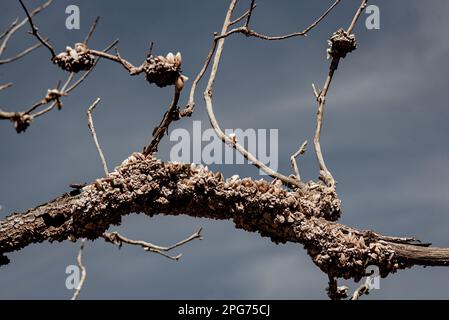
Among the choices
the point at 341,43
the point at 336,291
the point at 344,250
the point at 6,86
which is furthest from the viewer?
A: the point at 341,43

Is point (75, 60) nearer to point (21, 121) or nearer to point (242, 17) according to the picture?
point (21, 121)

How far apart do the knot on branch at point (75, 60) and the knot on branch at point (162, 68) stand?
0.27m

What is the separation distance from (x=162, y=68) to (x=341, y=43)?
1.62 m

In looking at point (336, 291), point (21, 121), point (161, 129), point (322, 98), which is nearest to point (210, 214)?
point (161, 129)

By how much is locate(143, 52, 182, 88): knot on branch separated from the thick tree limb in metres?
0.42

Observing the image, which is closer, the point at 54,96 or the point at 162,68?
the point at 54,96

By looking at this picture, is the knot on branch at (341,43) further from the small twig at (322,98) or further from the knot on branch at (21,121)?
the knot on branch at (21,121)

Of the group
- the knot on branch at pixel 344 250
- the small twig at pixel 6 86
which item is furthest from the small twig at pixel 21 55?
the knot on branch at pixel 344 250

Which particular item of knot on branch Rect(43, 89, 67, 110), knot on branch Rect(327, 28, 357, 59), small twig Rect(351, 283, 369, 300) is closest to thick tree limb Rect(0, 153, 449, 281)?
small twig Rect(351, 283, 369, 300)

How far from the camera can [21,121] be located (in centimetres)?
228
